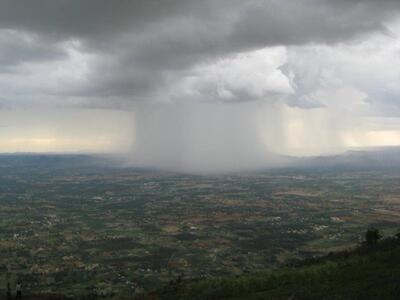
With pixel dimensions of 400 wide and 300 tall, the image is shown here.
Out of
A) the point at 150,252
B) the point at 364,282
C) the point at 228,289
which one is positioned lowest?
the point at 150,252

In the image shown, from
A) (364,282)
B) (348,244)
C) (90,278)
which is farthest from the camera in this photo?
(348,244)

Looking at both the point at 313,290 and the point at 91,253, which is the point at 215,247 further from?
the point at 313,290

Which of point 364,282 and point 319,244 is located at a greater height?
point 364,282

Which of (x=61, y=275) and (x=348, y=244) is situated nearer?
(x=61, y=275)

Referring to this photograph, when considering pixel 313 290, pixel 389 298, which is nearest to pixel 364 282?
pixel 313 290
